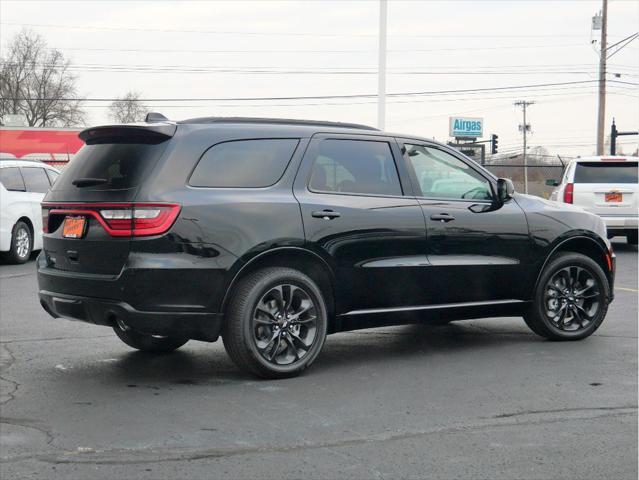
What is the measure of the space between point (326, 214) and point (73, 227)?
5.59 ft

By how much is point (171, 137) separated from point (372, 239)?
1609 millimetres

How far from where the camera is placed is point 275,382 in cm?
664

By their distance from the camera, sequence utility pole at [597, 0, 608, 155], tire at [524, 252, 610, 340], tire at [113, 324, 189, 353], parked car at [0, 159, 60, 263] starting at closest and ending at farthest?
tire at [113, 324, 189, 353]
tire at [524, 252, 610, 340]
parked car at [0, 159, 60, 263]
utility pole at [597, 0, 608, 155]

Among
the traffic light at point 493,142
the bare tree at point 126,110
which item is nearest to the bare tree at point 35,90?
the bare tree at point 126,110

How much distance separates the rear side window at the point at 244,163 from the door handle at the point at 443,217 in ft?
3.97

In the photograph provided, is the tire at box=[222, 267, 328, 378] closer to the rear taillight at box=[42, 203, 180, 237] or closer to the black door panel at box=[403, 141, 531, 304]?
the rear taillight at box=[42, 203, 180, 237]

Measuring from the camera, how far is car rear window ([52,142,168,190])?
21.1 feet

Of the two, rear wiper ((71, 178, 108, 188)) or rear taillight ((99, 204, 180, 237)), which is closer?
rear taillight ((99, 204, 180, 237))

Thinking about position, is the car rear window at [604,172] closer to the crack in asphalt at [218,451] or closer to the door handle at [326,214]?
the door handle at [326,214]

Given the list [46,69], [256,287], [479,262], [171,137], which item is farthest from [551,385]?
[46,69]

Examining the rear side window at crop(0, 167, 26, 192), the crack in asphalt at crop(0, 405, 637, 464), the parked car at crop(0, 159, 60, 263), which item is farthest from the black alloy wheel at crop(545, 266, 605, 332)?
the rear side window at crop(0, 167, 26, 192)

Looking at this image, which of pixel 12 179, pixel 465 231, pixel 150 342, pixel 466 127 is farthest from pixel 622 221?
pixel 466 127

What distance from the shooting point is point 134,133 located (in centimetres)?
659

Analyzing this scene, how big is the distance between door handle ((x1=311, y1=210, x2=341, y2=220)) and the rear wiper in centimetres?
142
